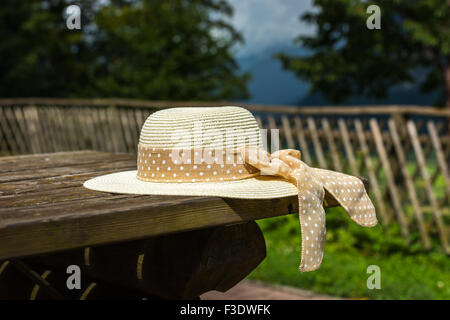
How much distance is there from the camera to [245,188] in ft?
6.71

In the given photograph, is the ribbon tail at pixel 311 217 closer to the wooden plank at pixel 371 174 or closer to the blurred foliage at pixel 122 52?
the wooden plank at pixel 371 174

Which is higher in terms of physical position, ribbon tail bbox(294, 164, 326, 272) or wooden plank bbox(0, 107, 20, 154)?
ribbon tail bbox(294, 164, 326, 272)

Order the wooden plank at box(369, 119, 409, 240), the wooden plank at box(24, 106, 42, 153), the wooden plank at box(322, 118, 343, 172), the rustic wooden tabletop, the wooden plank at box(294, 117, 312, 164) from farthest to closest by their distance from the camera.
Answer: the wooden plank at box(24, 106, 42, 153) → the wooden plank at box(294, 117, 312, 164) → the wooden plank at box(322, 118, 343, 172) → the wooden plank at box(369, 119, 409, 240) → the rustic wooden tabletop

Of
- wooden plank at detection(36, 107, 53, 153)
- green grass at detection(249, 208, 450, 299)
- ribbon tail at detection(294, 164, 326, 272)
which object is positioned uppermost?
ribbon tail at detection(294, 164, 326, 272)

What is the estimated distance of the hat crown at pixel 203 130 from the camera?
2230mm

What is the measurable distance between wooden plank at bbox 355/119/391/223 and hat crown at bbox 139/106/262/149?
4326 mm

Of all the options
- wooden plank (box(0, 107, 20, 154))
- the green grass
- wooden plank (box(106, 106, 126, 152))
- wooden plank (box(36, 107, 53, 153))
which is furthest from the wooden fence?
wooden plank (box(0, 107, 20, 154))

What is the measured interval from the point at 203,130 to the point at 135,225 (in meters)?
0.57

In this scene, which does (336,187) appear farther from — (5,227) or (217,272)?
(5,227)

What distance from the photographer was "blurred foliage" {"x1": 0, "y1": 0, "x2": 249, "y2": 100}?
737 inches

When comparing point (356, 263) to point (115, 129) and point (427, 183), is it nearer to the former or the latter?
point (427, 183)

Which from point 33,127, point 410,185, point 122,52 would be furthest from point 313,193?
point 122,52

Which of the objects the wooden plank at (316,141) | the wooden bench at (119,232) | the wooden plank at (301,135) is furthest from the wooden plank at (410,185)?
the wooden bench at (119,232)

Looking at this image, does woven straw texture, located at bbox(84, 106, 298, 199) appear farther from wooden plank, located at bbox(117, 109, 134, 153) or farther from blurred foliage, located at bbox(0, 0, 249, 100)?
blurred foliage, located at bbox(0, 0, 249, 100)
